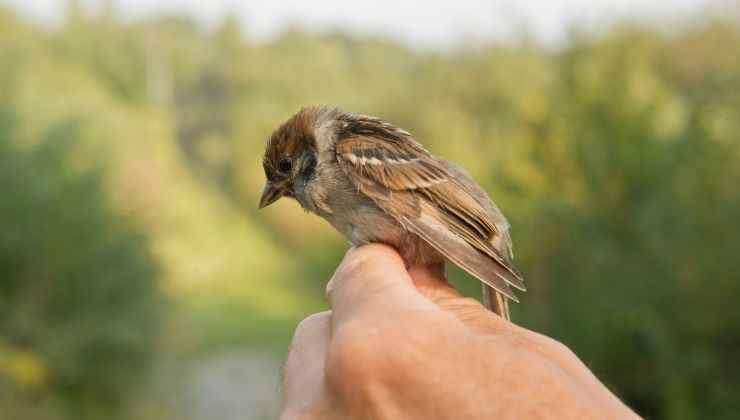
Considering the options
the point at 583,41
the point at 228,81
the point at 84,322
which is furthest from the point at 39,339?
the point at 228,81

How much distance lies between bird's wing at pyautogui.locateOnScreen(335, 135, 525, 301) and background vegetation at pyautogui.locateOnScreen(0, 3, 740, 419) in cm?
101

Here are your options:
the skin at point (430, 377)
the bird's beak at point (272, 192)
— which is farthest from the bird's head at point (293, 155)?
the skin at point (430, 377)

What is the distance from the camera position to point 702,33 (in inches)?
705

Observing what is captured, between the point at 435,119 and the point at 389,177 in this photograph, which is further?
the point at 435,119

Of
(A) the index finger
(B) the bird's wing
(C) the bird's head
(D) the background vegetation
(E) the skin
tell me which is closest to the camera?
(E) the skin

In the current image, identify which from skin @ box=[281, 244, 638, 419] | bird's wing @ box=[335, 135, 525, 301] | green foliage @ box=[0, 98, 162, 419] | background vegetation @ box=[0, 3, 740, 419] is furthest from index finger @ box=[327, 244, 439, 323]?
green foliage @ box=[0, 98, 162, 419]

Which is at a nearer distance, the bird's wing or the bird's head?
the bird's wing

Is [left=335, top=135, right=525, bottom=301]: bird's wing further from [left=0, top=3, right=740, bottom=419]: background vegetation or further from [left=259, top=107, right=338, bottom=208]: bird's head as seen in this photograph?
[left=0, top=3, right=740, bottom=419]: background vegetation

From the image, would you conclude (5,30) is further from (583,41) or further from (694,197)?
(694,197)

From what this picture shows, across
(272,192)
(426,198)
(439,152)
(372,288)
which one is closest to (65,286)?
(439,152)

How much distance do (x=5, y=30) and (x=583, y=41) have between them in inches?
619

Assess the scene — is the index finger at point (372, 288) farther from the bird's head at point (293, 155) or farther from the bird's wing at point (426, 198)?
the bird's head at point (293, 155)

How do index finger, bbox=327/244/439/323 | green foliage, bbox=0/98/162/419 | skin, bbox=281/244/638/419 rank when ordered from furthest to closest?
green foliage, bbox=0/98/162/419 < index finger, bbox=327/244/439/323 < skin, bbox=281/244/638/419

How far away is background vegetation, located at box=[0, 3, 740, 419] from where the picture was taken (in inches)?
317
